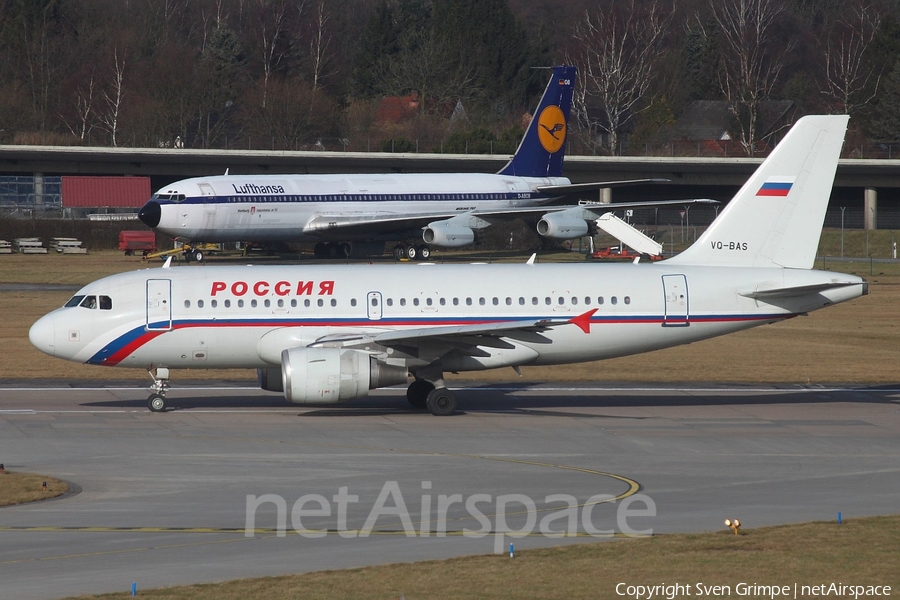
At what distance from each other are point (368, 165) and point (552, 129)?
24.2 m

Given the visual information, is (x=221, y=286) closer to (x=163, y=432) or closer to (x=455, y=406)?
(x=163, y=432)

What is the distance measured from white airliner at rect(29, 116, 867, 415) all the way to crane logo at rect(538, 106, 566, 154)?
140 feet

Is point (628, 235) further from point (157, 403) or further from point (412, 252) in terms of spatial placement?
point (157, 403)

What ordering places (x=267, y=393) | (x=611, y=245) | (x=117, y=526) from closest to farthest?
(x=117, y=526) → (x=267, y=393) → (x=611, y=245)

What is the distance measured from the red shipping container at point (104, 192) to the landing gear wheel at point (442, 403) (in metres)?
66.2

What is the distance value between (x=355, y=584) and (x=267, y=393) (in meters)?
17.9

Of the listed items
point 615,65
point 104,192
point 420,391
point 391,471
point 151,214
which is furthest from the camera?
point 615,65

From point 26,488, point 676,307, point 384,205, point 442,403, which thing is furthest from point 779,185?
point 384,205

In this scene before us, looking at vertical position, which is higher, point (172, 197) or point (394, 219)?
point (172, 197)

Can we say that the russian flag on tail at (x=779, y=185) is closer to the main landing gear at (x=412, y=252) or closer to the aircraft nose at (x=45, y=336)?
the aircraft nose at (x=45, y=336)

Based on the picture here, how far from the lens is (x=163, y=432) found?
24844 millimetres

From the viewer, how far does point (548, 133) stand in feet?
237

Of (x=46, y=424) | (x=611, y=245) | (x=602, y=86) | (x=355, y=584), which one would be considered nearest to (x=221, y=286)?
(x=46, y=424)

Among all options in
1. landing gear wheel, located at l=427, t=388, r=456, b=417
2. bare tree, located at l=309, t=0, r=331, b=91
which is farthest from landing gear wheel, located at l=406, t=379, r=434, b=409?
bare tree, located at l=309, t=0, r=331, b=91
